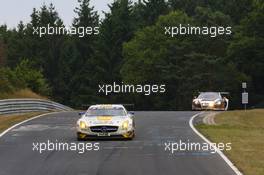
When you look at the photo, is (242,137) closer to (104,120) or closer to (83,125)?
(104,120)

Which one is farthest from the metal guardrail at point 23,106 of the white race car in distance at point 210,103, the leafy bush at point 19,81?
Result: the white race car in distance at point 210,103

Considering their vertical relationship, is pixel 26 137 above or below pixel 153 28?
below

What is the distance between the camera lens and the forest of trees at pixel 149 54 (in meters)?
82.8

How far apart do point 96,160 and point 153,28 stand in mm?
77455

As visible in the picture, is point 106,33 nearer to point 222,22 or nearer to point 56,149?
point 222,22

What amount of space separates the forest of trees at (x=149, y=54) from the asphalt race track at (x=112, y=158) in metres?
41.0

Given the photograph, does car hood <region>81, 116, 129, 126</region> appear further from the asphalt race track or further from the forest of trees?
the forest of trees

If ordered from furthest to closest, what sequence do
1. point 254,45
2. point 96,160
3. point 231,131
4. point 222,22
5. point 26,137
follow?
1. point 222,22
2. point 254,45
3. point 231,131
4. point 26,137
5. point 96,160

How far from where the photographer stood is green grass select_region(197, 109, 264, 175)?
14.0 m

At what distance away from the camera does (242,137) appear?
20.6 m

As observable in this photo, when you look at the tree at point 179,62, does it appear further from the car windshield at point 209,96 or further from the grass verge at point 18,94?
the car windshield at point 209,96

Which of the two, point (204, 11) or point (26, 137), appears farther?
point (204, 11)

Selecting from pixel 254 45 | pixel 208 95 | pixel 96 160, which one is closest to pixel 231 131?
pixel 96 160

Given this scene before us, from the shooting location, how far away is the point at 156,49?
9075cm
